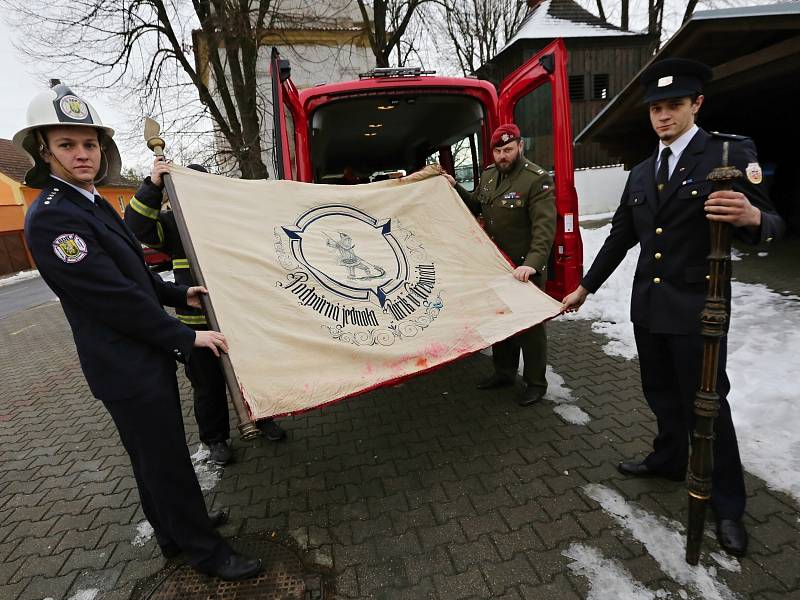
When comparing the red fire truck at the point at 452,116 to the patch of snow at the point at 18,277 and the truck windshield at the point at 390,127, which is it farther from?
the patch of snow at the point at 18,277

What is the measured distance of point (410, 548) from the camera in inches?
91.9

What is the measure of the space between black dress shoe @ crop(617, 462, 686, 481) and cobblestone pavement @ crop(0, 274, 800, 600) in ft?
0.18

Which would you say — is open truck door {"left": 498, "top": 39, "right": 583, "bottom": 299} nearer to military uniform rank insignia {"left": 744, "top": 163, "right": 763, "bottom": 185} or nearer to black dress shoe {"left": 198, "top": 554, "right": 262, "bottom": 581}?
military uniform rank insignia {"left": 744, "top": 163, "right": 763, "bottom": 185}

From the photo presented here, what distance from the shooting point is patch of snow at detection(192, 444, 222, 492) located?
10.1 feet

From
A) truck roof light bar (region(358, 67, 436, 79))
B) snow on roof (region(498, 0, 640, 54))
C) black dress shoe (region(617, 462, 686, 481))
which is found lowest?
black dress shoe (region(617, 462, 686, 481))

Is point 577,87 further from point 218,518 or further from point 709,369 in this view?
point 218,518

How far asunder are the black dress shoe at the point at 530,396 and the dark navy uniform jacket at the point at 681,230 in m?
1.48

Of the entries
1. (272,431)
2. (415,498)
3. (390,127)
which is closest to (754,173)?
(415,498)

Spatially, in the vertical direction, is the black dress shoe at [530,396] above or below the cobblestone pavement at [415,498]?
above

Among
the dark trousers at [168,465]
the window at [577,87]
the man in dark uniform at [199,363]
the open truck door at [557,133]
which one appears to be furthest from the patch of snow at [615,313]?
the window at [577,87]

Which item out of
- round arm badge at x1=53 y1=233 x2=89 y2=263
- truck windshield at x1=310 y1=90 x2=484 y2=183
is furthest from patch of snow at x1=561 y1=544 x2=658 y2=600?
truck windshield at x1=310 y1=90 x2=484 y2=183

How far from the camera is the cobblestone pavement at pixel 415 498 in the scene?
2.14 meters

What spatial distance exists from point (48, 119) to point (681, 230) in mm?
2819

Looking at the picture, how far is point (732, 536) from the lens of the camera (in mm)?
2111
